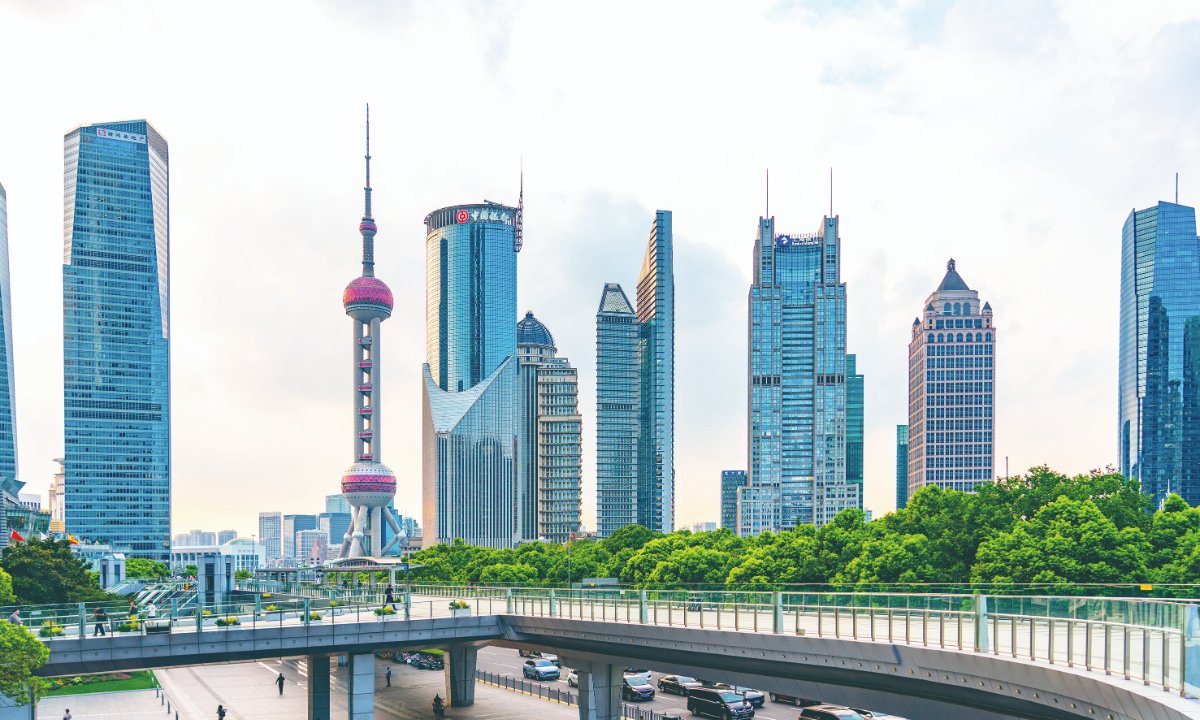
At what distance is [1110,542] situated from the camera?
65.8 metres

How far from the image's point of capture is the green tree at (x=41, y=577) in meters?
91.2

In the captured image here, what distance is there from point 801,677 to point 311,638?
1063 inches

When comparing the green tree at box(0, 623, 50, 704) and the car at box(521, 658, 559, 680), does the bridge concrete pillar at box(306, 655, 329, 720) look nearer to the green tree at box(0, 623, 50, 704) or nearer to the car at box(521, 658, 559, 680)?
the green tree at box(0, 623, 50, 704)

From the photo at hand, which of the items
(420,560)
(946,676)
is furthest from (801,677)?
(420,560)

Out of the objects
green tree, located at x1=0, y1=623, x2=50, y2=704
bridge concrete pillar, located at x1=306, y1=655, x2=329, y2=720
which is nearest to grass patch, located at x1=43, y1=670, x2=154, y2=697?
bridge concrete pillar, located at x1=306, y1=655, x2=329, y2=720

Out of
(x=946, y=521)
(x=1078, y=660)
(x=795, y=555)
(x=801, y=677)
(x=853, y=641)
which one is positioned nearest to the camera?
(x=1078, y=660)

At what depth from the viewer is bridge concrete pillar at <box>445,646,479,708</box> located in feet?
253

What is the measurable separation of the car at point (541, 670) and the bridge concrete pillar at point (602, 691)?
2746 centimetres

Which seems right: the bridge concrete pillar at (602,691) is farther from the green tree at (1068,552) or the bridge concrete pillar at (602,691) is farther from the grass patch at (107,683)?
the grass patch at (107,683)

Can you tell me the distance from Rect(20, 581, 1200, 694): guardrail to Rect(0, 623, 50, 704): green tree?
5.93 meters

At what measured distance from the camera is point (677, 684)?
7562cm

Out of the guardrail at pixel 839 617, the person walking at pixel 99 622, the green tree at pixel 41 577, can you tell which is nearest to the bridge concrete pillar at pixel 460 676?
the guardrail at pixel 839 617

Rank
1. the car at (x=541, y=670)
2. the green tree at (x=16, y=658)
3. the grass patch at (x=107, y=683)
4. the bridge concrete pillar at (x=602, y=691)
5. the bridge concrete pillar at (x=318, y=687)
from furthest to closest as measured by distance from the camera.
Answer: the grass patch at (x=107, y=683)
the car at (x=541, y=670)
the bridge concrete pillar at (x=318, y=687)
the bridge concrete pillar at (x=602, y=691)
the green tree at (x=16, y=658)

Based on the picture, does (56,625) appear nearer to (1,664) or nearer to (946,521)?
(1,664)
